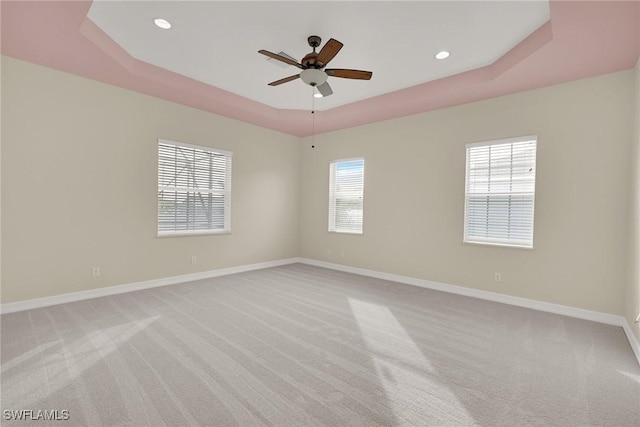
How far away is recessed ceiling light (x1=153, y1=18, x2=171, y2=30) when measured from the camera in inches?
108

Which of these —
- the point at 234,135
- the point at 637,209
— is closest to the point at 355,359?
the point at 637,209

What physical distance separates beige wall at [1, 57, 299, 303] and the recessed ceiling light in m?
1.65

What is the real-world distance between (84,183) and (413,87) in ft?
15.8

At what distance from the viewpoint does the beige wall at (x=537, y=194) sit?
129 inches

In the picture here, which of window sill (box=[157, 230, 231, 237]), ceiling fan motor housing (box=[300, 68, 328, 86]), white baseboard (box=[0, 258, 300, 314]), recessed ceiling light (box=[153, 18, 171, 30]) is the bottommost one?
white baseboard (box=[0, 258, 300, 314])

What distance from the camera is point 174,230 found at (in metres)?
4.70

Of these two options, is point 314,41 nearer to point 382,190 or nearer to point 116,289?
point 382,190

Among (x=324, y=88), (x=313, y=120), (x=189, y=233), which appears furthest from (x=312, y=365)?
(x=313, y=120)

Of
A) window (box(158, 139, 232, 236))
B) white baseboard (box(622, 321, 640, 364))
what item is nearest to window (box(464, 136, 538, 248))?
white baseboard (box(622, 321, 640, 364))

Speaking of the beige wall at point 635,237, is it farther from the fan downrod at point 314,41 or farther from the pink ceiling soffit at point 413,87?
the fan downrod at point 314,41

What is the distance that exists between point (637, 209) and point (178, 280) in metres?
5.92

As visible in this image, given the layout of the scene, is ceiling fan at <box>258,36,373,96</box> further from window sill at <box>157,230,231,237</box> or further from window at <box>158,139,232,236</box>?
window sill at <box>157,230,231,237</box>

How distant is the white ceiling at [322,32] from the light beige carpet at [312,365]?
3062 millimetres

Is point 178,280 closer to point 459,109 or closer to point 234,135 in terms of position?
point 234,135
